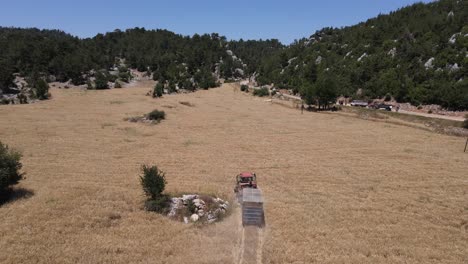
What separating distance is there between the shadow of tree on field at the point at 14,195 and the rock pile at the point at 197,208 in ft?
39.5

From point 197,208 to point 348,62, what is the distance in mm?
119698

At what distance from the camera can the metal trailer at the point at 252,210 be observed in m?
24.0

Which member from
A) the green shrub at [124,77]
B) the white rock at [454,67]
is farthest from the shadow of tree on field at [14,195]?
the green shrub at [124,77]

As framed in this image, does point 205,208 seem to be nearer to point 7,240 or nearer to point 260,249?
point 260,249

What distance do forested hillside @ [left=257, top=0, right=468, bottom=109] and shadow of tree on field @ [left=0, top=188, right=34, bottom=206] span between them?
245 feet

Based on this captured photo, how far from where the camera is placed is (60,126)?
5706 cm

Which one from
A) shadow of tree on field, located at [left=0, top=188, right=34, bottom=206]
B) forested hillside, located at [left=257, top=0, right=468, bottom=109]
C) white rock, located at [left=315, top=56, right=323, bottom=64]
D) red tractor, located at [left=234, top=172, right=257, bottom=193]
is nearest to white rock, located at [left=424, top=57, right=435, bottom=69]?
forested hillside, located at [left=257, top=0, right=468, bottom=109]

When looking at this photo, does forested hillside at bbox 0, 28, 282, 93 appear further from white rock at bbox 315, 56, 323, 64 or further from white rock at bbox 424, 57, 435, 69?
white rock at bbox 424, 57, 435, 69

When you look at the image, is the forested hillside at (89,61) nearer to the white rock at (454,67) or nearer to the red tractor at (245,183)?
the white rock at (454,67)

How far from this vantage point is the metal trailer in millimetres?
23953

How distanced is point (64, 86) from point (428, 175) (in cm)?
12301

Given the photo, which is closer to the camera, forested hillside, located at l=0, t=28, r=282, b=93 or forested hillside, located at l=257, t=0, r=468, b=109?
forested hillside, located at l=257, t=0, r=468, b=109

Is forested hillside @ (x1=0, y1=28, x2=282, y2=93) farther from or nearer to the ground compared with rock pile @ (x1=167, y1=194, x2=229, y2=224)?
farther from the ground

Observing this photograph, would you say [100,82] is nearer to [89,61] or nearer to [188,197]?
[89,61]
